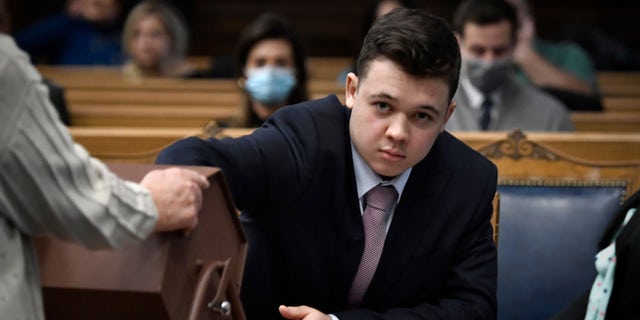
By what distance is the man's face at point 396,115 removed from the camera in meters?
1.87

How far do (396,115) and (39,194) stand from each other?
0.77m

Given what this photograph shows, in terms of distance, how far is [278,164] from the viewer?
6.22 feet

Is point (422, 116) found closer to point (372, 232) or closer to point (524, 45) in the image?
point (372, 232)

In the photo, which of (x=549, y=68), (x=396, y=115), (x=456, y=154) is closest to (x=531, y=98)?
(x=549, y=68)

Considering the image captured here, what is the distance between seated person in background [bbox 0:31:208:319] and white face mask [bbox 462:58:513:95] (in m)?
2.48

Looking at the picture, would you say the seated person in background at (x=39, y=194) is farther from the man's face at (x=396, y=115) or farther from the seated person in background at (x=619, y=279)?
the seated person in background at (x=619, y=279)

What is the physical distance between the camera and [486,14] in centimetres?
381

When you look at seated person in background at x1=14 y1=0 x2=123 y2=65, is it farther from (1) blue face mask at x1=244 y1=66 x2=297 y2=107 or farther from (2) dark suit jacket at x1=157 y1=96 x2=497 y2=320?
(2) dark suit jacket at x1=157 y1=96 x2=497 y2=320

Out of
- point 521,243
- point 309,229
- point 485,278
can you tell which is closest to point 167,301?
point 309,229

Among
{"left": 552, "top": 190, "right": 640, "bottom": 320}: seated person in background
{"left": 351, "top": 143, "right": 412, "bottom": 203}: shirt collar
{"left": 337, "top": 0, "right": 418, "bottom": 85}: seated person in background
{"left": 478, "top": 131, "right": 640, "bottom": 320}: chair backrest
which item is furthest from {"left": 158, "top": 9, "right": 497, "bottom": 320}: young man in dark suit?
{"left": 337, "top": 0, "right": 418, "bottom": 85}: seated person in background

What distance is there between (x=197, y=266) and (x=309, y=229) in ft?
1.21

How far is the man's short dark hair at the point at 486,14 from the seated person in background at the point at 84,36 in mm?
2587

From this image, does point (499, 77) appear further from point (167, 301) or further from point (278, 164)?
point (167, 301)

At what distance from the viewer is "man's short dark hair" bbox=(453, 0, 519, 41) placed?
381 cm
